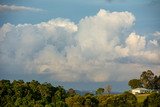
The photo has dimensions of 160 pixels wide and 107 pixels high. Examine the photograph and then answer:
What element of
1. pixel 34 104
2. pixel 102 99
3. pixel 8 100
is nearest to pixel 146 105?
pixel 102 99

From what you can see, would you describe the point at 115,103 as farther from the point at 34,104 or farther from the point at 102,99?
the point at 34,104

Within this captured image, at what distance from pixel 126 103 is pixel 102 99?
39.6 ft

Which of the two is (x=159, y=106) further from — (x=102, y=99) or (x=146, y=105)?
(x=102, y=99)

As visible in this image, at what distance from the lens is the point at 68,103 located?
186 meters

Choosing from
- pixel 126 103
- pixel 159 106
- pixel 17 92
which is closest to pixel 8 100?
pixel 17 92

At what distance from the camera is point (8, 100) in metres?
195

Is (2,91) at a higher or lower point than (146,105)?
higher

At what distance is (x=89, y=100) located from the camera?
189 m

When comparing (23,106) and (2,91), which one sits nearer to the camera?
(23,106)

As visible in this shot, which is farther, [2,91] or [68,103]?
[2,91]

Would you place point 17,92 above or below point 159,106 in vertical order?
above

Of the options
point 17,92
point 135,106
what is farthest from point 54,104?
point 135,106

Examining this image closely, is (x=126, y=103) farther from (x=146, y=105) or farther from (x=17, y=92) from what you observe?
(x=17, y=92)

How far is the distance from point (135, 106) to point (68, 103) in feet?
93.3
